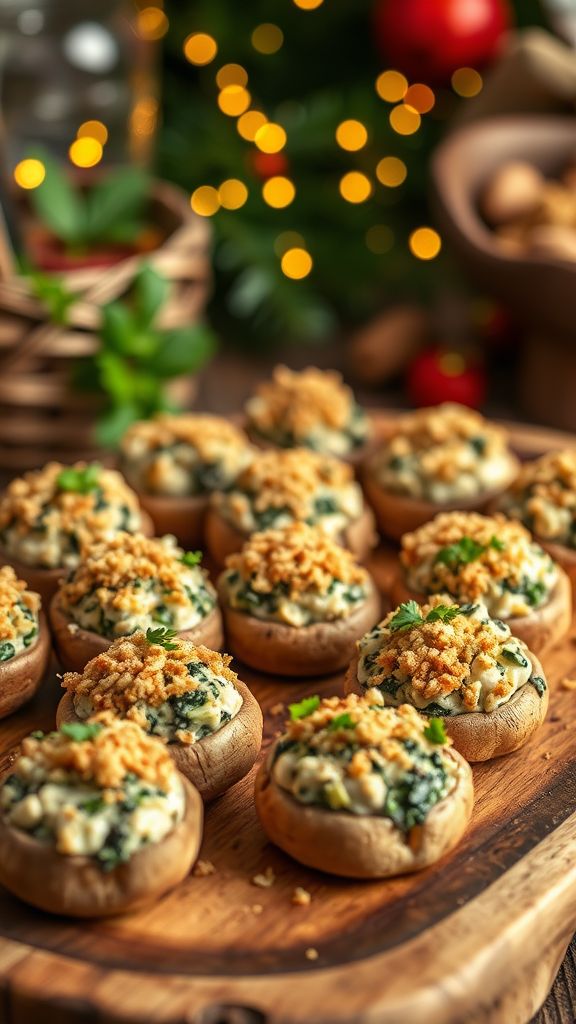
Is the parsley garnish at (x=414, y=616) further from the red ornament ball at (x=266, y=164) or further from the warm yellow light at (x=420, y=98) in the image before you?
the warm yellow light at (x=420, y=98)

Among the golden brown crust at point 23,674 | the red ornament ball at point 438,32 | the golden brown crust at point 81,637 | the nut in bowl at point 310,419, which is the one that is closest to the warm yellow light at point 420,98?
the red ornament ball at point 438,32

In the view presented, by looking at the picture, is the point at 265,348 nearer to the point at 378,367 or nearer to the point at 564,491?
the point at 378,367

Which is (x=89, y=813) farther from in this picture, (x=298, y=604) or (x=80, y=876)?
(x=298, y=604)

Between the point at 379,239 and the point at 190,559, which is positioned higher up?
the point at 379,239

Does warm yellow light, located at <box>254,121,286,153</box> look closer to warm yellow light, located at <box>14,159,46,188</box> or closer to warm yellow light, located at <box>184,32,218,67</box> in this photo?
warm yellow light, located at <box>184,32,218,67</box>

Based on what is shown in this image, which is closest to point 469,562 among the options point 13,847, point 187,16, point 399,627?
point 399,627

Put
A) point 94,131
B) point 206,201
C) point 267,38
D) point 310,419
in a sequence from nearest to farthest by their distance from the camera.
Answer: point 310,419 < point 94,131 < point 206,201 < point 267,38

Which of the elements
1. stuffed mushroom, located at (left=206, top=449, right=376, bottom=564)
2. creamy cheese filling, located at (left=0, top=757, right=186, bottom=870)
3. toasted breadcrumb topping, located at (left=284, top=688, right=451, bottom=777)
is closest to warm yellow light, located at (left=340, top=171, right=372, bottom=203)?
stuffed mushroom, located at (left=206, top=449, right=376, bottom=564)

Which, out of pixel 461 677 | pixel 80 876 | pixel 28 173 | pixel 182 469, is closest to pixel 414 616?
pixel 461 677
